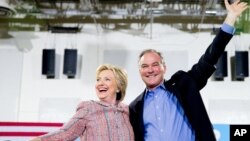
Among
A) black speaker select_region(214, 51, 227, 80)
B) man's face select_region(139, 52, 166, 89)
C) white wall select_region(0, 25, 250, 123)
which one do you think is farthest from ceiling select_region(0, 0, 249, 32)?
man's face select_region(139, 52, 166, 89)

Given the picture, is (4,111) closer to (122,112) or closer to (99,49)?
(99,49)

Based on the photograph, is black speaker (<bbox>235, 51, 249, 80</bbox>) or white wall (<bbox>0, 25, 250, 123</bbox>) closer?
black speaker (<bbox>235, 51, 249, 80</bbox>)

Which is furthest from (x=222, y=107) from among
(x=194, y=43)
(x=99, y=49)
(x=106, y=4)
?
(x=106, y=4)

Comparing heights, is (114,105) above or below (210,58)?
below

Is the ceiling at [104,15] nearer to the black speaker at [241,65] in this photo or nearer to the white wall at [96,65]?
the white wall at [96,65]

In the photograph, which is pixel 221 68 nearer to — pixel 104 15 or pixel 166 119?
pixel 104 15

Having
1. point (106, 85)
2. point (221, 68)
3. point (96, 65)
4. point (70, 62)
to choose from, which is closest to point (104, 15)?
point (96, 65)

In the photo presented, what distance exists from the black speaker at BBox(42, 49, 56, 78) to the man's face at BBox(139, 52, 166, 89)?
130 inches

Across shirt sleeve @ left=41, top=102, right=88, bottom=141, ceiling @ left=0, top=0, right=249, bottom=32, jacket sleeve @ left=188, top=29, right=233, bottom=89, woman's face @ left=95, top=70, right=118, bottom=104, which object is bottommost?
shirt sleeve @ left=41, top=102, right=88, bottom=141

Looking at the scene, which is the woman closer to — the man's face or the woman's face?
the woman's face

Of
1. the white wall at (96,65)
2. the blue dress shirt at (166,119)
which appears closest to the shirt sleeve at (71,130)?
the blue dress shirt at (166,119)

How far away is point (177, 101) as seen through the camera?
2107 mm

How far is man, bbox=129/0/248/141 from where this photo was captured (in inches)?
79.3

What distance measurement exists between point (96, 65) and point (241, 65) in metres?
2.12
